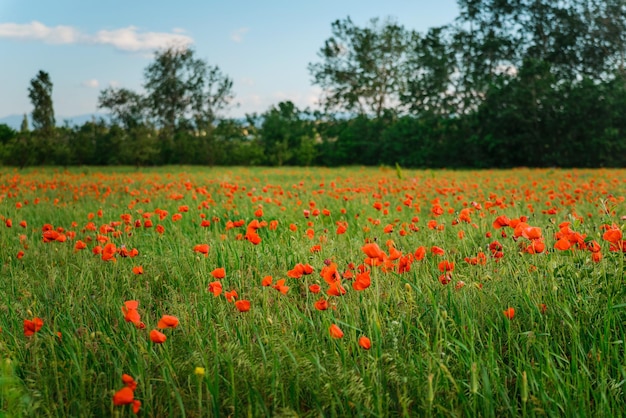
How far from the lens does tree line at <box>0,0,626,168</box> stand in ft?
66.2

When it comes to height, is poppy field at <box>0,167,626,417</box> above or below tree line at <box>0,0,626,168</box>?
below

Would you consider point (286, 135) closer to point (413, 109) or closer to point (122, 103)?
point (413, 109)

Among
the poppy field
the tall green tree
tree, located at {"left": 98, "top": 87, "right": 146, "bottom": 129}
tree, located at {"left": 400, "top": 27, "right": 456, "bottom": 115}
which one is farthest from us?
tree, located at {"left": 98, "top": 87, "right": 146, "bottom": 129}

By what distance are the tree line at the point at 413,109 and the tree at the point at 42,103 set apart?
Result: 0.04 metres

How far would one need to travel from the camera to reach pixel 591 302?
2287mm

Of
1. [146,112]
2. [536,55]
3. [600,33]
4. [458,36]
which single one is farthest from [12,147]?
[600,33]

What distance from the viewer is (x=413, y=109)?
2552cm

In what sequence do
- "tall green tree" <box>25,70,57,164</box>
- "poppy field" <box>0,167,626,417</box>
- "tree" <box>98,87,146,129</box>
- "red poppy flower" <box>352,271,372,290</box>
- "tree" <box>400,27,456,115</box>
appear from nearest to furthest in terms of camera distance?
"poppy field" <box>0,167,626,417</box> → "red poppy flower" <box>352,271,372,290</box> → "tall green tree" <box>25,70,57,164</box> → "tree" <box>400,27,456,115</box> → "tree" <box>98,87,146,129</box>

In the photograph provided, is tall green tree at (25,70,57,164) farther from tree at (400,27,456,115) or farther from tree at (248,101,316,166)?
tree at (400,27,456,115)

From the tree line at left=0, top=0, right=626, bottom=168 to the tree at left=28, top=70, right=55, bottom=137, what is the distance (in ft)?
0.13

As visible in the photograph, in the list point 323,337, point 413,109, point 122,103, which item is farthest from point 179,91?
point 323,337

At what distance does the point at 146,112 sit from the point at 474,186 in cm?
2842

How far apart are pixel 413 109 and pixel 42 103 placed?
16321 millimetres

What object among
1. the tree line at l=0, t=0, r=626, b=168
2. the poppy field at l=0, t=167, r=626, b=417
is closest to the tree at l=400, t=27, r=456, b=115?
the tree line at l=0, t=0, r=626, b=168
